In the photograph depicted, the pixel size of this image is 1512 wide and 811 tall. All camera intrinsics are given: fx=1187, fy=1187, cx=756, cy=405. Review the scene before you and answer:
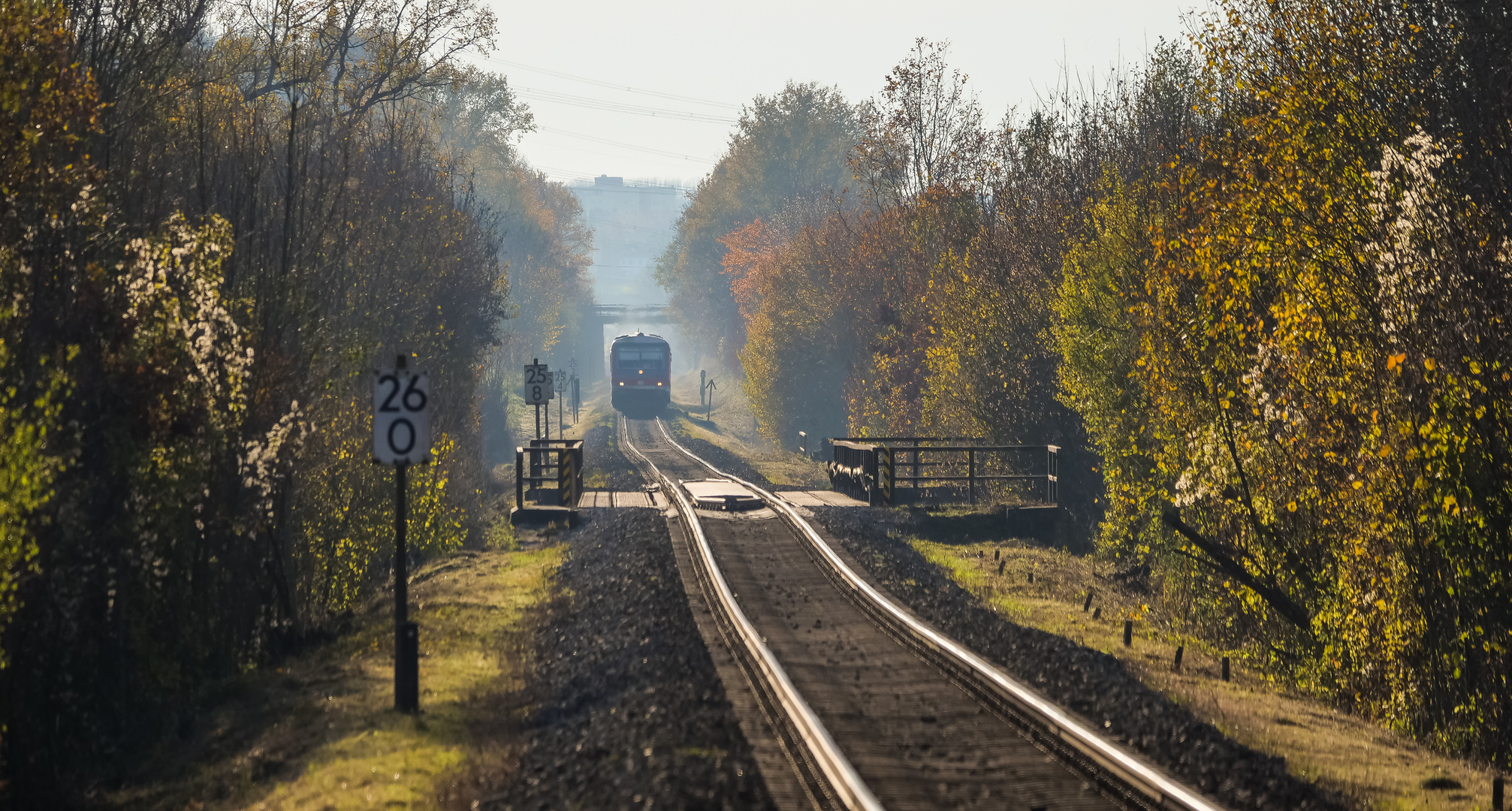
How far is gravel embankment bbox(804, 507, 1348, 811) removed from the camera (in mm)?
7160

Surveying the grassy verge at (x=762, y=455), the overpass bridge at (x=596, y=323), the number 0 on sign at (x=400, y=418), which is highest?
the overpass bridge at (x=596, y=323)

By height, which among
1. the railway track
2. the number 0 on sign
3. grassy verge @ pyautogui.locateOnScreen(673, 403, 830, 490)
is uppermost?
the number 0 on sign

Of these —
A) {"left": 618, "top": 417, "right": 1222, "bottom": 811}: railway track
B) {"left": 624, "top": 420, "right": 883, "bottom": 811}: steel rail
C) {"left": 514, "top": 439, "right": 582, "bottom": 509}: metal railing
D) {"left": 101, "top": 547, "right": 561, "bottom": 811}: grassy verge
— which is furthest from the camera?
{"left": 514, "top": 439, "right": 582, "bottom": 509}: metal railing

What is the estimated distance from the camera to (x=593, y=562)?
57.7 ft

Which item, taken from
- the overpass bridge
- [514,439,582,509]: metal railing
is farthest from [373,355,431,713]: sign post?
the overpass bridge

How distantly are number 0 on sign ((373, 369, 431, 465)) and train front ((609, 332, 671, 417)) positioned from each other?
55.2 metres

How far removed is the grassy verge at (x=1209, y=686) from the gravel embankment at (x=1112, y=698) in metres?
0.44

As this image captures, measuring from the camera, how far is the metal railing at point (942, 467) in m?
23.8

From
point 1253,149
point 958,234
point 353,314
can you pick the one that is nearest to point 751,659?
point 1253,149

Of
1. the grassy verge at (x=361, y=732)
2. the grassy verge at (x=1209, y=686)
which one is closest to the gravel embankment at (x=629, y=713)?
the grassy verge at (x=361, y=732)

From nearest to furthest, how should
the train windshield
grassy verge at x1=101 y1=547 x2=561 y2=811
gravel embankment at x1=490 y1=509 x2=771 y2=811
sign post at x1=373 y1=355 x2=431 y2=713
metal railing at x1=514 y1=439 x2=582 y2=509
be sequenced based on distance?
gravel embankment at x1=490 y1=509 x2=771 y2=811 → grassy verge at x1=101 y1=547 x2=561 y2=811 → sign post at x1=373 y1=355 x2=431 y2=713 → metal railing at x1=514 y1=439 x2=582 y2=509 → the train windshield

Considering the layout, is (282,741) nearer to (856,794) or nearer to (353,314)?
(856,794)

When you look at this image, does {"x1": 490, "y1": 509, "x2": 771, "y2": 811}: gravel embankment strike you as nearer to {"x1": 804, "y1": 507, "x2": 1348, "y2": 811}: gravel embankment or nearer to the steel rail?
the steel rail

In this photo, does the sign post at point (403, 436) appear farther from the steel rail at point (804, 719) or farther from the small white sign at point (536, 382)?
the small white sign at point (536, 382)
